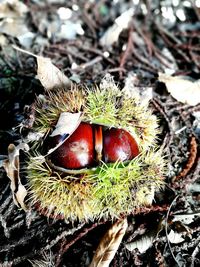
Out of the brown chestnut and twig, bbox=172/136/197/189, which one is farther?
twig, bbox=172/136/197/189

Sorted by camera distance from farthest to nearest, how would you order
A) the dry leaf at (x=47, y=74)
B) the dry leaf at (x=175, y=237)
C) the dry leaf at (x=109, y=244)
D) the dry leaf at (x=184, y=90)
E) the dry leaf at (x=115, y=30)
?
the dry leaf at (x=115, y=30), the dry leaf at (x=184, y=90), the dry leaf at (x=47, y=74), the dry leaf at (x=175, y=237), the dry leaf at (x=109, y=244)

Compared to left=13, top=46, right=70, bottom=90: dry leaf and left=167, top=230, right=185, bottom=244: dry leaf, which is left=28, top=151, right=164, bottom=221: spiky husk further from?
left=13, top=46, right=70, bottom=90: dry leaf

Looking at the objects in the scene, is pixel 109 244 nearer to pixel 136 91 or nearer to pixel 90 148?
pixel 90 148

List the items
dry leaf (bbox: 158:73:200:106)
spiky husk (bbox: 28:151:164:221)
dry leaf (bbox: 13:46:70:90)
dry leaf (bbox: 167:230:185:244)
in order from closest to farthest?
spiky husk (bbox: 28:151:164:221), dry leaf (bbox: 167:230:185:244), dry leaf (bbox: 13:46:70:90), dry leaf (bbox: 158:73:200:106)

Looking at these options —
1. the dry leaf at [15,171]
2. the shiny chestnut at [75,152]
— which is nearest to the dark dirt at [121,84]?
the dry leaf at [15,171]

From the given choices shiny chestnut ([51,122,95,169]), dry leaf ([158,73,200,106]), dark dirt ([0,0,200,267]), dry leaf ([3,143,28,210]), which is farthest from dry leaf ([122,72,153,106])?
dry leaf ([3,143,28,210])

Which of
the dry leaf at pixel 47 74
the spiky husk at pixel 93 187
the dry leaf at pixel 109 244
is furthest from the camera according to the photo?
the dry leaf at pixel 47 74

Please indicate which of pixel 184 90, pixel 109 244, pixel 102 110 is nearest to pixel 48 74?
pixel 102 110

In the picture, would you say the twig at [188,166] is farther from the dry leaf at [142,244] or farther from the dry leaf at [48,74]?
the dry leaf at [48,74]
